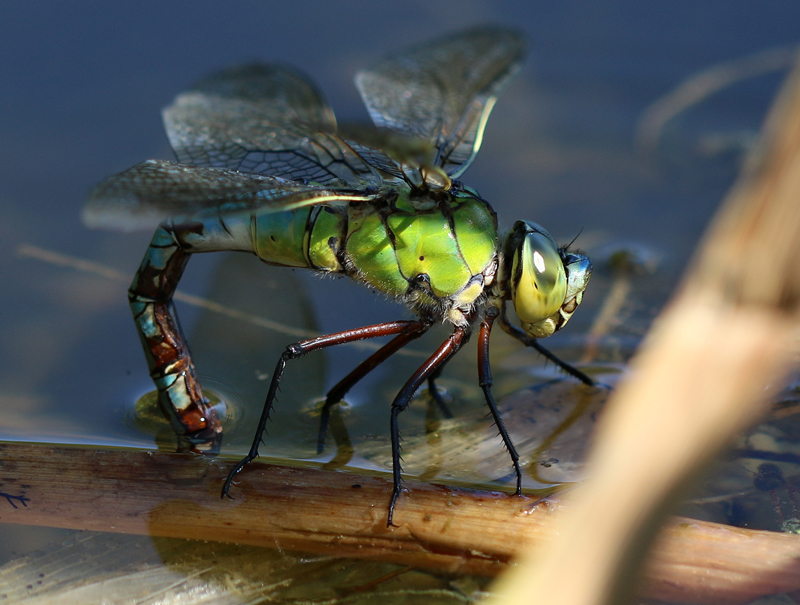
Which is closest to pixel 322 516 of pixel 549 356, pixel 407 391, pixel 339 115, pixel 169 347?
pixel 407 391

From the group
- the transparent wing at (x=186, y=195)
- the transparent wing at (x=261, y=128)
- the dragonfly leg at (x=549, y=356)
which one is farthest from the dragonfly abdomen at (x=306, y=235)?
the dragonfly leg at (x=549, y=356)

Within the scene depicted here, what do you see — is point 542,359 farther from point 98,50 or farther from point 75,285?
point 98,50

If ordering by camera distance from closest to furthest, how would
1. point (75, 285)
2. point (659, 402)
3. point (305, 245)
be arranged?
point (659, 402)
point (305, 245)
point (75, 285)

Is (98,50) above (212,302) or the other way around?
above

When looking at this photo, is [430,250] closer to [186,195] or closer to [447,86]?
[186,195]

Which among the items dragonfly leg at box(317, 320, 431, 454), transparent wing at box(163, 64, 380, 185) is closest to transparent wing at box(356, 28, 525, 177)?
transparent wing at box(163, 64, 380, 185)

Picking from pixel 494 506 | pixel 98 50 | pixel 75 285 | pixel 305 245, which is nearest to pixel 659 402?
pixel 494 506

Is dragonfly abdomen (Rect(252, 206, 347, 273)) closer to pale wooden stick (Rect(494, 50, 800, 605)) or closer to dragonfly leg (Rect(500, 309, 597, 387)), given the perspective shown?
dragonfly leg (Rect(500, 309, 597, 387))
